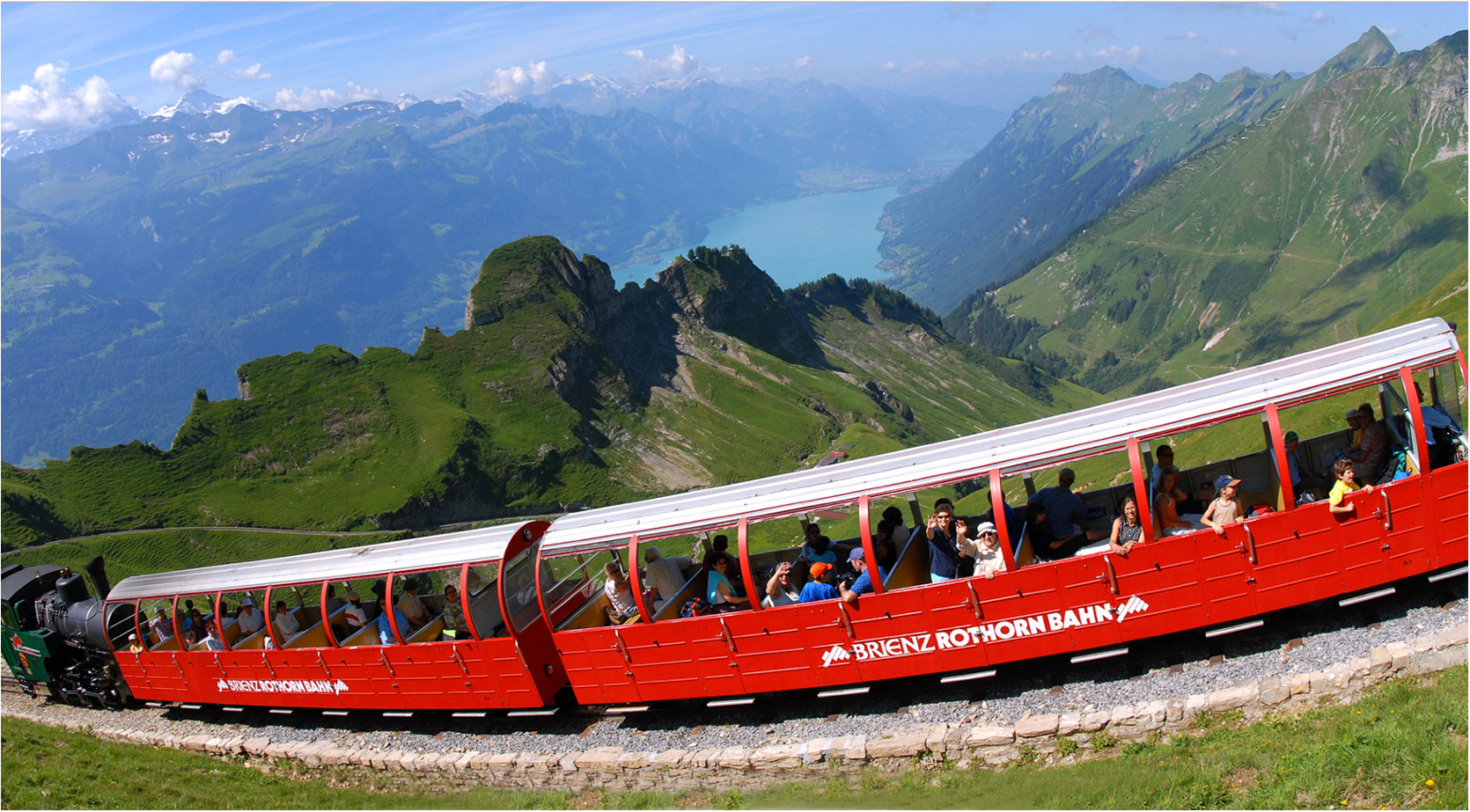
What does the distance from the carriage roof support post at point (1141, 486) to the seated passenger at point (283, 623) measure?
2000 centimetres

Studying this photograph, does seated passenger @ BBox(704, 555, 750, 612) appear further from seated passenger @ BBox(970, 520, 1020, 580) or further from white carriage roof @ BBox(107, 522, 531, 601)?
seated passenger @ BBox(970, 520, 1020, 580)

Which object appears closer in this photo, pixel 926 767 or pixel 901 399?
pixel 926 767

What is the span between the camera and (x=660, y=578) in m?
16.9

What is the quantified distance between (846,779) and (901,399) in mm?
160398

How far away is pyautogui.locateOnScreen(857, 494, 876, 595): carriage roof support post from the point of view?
1384cm

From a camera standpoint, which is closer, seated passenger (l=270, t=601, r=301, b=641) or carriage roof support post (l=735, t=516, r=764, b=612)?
carriage roof support post (l=735, t=516, r=764, b=612)

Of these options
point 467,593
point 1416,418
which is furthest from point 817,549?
point 1416,418

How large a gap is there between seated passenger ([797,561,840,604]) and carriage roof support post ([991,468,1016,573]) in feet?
10.4

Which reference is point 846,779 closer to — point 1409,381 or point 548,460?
point 1409,381

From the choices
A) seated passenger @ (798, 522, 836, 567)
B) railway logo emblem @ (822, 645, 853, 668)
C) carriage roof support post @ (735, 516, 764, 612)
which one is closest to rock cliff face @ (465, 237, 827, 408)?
seated passenger @ (798, 522, 836, 567)

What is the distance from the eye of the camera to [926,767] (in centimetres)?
1371

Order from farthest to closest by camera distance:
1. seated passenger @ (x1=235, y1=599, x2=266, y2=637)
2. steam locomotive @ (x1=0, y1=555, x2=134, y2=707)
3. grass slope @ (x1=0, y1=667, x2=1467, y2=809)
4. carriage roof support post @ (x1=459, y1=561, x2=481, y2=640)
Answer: steam locomotive @ (x1=0, y1=555, x2=134, y2=707)
seated passenger @ (x1=235, y1=599, x2=266, y2=637)
carriage roof support post @ (x1=459, y1=561, x2=481, y2=640)
grass slope @ (x1=0, y1=667, x2=1467, y2=809)

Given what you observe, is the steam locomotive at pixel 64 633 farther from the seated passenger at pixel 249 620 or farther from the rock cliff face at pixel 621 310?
the rock cliff face at pixel 621 310

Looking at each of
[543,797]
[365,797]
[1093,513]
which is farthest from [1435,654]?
[365,797]
